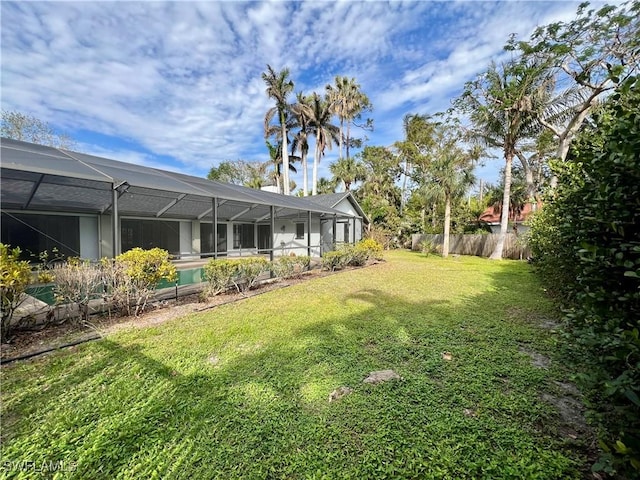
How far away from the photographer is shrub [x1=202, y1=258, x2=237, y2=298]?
7156 millimetres

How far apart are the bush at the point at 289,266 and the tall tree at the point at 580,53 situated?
11.7 meters

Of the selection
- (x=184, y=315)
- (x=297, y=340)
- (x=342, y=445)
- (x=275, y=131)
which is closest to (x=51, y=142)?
(x=275, y=131)

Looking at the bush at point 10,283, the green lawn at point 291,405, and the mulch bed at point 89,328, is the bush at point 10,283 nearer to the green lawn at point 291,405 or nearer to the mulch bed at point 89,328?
the mulch bed at point 89,328

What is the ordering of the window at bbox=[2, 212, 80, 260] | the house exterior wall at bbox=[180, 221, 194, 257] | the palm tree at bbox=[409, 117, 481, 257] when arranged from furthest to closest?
the palm tree at bbox=[409, 117, 481, 257]
the house exterior wall at bbox=[180, 221, 194, 257]
the window at bbox=[2, 212, 80, 260]

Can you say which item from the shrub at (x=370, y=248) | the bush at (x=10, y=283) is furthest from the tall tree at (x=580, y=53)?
the bush at (x=10, y=283)

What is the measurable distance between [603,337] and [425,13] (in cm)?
1025

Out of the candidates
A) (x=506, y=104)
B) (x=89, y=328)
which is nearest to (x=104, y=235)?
(x=89, y=328)

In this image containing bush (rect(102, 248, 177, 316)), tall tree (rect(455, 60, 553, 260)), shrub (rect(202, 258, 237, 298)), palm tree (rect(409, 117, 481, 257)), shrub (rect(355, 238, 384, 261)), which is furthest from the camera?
palm tree (rect(409, 117, 481, 257))

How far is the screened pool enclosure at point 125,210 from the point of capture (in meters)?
6.35

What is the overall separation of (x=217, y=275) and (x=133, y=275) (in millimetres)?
2051

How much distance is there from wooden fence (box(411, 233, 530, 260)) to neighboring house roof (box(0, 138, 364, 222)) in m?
10.2

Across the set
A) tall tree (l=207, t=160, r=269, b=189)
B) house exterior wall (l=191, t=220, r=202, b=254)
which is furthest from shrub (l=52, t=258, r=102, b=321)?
tall tree (l=207, t=160, r=269, b=189)

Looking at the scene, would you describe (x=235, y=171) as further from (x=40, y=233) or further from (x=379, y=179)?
(x=40, y=233)

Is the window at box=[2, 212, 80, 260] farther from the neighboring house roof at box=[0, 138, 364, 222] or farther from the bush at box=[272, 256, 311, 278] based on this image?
the bush at box=[272, 256, 311, 278]
